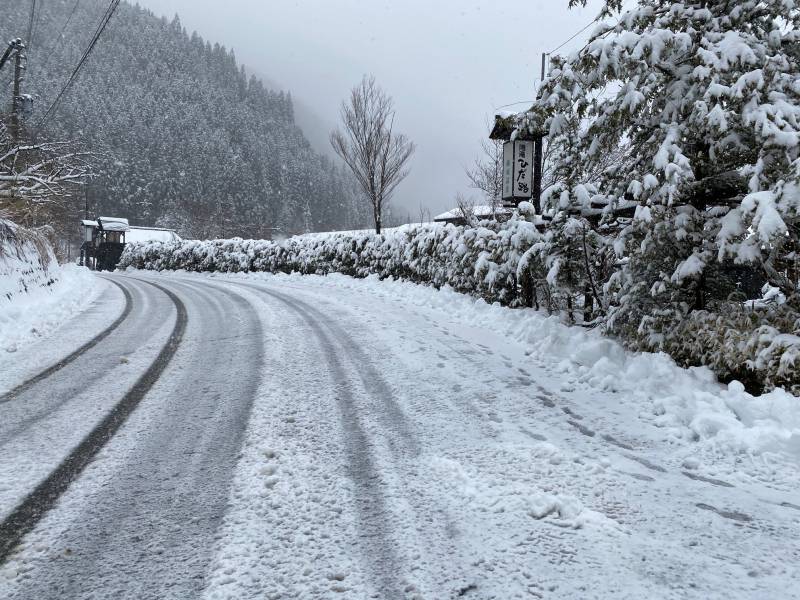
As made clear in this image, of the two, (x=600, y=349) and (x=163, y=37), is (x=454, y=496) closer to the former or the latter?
(x=600, y=349)

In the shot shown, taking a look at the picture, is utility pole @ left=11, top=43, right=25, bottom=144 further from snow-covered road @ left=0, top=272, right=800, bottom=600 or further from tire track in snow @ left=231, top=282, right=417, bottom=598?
tire track in snow @ left=231, top=282, right=417, bottom=598

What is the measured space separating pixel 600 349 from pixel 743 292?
4.91 ft

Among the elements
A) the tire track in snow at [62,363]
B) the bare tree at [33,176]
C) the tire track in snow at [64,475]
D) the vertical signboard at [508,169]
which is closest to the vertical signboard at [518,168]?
the vertical signboard at [508,169]

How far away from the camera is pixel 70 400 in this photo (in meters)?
4.05

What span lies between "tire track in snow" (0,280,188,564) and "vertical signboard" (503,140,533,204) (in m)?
6.70

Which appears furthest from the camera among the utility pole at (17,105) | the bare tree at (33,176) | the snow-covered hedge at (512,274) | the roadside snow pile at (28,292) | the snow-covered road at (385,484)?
the utility pole at (17,105)

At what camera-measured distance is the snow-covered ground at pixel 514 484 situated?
6.59 ft

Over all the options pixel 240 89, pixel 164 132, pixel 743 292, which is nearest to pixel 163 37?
pixel 240 89

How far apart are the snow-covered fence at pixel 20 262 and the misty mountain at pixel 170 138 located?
3516cm

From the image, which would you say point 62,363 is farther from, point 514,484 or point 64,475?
point 514,484

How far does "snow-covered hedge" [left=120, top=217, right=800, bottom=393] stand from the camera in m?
3.83

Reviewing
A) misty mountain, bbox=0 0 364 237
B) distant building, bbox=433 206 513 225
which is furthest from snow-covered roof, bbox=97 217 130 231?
distant building, bbox=433 206 513 225

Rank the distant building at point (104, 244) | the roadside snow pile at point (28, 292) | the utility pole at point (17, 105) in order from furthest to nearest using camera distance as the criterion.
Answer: the distant building at point (104, 244) < the utility pole at point (17, 105) < the roadside snow pile at point (28, 292)

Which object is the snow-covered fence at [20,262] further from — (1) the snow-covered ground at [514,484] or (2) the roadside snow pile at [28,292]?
(1) the snow-covered ground at [514,484]
